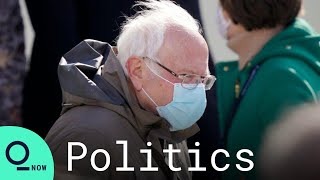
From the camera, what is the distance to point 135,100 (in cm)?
275

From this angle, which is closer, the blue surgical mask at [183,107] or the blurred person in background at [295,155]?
the blurred person in background at [295,155]

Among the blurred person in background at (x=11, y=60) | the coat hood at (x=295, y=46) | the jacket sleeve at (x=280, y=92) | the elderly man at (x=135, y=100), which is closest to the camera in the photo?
the elderly man at (x=135, y=100)

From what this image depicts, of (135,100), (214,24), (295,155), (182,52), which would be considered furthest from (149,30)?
(214,24)

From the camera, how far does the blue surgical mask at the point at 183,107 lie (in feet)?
9.19

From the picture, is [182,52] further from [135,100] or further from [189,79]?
[135,100]

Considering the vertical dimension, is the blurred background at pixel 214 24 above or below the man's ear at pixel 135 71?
below

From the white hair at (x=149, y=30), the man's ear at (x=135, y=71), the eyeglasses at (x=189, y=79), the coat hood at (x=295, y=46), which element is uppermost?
the white hair at (x=149, y=30)

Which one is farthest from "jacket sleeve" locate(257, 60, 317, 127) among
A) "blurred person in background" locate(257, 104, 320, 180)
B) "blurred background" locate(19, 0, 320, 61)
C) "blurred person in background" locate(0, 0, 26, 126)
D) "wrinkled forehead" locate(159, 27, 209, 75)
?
"blurred background" locate(19, 0, 320, 61)

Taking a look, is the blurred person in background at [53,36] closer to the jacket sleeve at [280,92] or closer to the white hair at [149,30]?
the white hair at [149,30]

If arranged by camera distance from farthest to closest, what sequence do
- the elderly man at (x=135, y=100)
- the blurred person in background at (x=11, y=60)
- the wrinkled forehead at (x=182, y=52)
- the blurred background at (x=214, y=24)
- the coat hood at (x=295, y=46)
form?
1. the blurred background at (x=214, y=24)
2. the coat hood at (x=295, y=46)
3. the blurred person in background at (x=11, y=60)
4. the wrinkled forehead at (x=182, y=52)
5. the elderly man at (x=135, y=100)

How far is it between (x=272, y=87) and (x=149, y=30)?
84 centimetres

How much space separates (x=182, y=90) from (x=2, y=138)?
61 centimetres

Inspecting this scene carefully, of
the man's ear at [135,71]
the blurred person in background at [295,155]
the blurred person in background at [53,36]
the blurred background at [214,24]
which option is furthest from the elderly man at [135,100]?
the blurred background at [214,24]

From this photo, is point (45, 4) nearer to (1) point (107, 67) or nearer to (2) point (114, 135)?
(1) point (107, 67)
